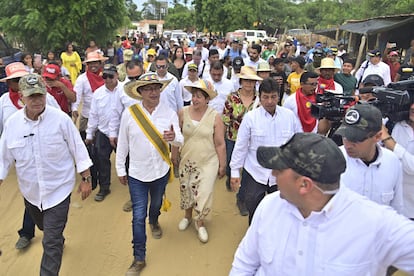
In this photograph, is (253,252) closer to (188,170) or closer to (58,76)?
(188,170)

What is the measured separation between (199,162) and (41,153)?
5.44 feet

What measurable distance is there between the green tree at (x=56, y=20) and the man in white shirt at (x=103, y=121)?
9.42m

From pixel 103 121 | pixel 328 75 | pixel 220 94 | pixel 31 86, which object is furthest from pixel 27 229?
pixel 328 75

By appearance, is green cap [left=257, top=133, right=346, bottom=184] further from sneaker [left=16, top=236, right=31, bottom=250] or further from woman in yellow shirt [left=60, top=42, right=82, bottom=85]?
woman in yellow shirt [left=60, top=42, right=82, bottom=85]

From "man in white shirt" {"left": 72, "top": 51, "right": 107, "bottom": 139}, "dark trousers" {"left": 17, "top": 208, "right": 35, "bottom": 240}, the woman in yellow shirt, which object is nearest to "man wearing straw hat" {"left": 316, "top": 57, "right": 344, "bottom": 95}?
"man in white shirt" {"left": 72, "top": 51, "right": 107, "bottom": 139}

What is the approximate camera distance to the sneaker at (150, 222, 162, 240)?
4.44 metres

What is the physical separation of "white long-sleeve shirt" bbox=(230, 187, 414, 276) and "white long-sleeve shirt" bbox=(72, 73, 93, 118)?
4.62 meters

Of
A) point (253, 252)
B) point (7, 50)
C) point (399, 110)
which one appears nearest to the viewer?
point (253, 252)

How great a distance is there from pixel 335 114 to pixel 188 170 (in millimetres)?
1806

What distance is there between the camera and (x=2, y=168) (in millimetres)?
3311

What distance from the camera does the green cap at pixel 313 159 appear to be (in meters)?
1.58

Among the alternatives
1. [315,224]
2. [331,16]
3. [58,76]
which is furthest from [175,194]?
[331,16]

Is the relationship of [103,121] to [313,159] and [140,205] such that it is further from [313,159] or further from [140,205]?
[313,159]

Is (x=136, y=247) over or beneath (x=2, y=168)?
beneath
